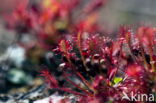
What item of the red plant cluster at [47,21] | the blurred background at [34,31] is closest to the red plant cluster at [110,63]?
the blurred background at [34,31]

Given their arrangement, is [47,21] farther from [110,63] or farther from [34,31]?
[110,63]

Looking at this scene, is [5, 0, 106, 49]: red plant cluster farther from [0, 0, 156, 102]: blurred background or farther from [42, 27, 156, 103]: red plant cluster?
[42, 27, 156, 103]: red plant cluster

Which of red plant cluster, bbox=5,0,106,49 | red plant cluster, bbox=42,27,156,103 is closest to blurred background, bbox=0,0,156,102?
red plant cluster, bbox=5,0,106,49

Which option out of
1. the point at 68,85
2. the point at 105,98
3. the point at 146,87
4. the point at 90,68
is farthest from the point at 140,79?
the point at 68,85

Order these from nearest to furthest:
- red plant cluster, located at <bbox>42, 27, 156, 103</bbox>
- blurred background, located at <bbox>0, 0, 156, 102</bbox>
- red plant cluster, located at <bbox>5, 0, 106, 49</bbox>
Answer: red plant cluster, located at <bbox>42, 27, 156, 103</bbox> < blurred background, located at <bbox>0, 0, 156, 102</bbox> < red plant cluster, located at <bbox>5, 0, 106, 49</bbox>

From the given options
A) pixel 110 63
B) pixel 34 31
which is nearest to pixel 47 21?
pixel 34 31

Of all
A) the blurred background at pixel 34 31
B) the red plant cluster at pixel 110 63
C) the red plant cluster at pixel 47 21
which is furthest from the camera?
the red plant cluster at pixel 47 21

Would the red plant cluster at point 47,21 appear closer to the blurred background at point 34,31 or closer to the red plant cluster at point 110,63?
the blurred background at point 34,31

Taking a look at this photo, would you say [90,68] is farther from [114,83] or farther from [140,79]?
[140,79]

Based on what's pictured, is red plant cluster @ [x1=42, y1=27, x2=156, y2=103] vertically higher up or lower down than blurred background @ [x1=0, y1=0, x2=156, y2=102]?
lower down
